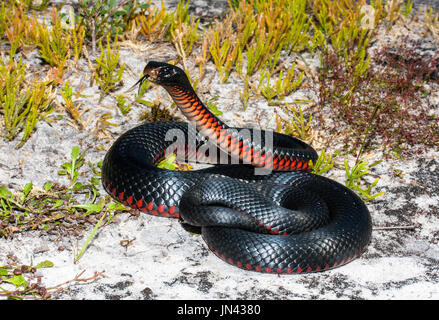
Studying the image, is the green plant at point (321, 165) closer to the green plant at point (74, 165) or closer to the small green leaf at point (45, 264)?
the green plant at point (74, 165)

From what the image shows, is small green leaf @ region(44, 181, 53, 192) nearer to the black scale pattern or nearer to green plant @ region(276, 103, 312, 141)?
the black scale pattern

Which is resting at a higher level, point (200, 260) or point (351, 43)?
point (351, 43)

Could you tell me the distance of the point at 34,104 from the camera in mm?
5094

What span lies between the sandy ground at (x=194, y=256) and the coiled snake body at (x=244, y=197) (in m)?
0.14

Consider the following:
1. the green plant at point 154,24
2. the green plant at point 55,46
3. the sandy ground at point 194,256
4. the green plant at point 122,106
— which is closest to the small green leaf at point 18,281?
the sandy ground at point 194,256

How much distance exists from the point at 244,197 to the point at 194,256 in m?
0.66

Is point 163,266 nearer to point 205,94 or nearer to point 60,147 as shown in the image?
point 60,147

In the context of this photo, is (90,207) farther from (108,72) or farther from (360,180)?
(360,180)

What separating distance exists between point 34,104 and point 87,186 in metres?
1.19

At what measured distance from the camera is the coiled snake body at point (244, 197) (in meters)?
3.71

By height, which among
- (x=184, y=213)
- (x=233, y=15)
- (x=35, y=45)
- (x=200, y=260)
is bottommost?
(x=200, y=260)

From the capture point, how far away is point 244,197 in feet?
13.7
